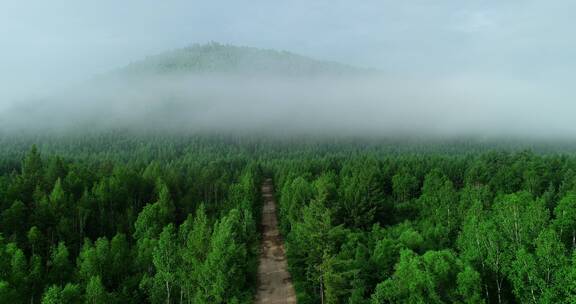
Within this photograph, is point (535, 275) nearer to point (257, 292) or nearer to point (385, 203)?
point (257, 292)

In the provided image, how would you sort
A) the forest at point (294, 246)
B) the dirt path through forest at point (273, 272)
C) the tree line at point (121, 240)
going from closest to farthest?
1. the forest at point (294, 246)
2. the tree line at point (121, 240)
3. the dirt path through forest at point (273, 272)

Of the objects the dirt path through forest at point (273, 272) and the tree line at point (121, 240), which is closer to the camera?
the tree line at point (121, 240)

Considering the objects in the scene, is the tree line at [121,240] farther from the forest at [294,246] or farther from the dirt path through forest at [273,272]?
the dirt path through forest at [273,272]

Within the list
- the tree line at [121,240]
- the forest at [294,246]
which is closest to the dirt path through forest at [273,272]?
the forest at [294,246]

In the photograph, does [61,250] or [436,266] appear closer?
[436,266]

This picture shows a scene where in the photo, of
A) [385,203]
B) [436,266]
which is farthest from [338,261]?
[385,203]

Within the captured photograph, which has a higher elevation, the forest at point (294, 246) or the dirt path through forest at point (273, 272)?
the forest at point (294, 246)

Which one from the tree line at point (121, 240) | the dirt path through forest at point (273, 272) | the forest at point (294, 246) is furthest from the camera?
the dirt path through forest at point (273, 272)

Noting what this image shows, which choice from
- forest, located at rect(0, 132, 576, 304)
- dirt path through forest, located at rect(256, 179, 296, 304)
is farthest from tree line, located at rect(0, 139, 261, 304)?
dirt path through forest, located at rect(256, 179, 296, 304)

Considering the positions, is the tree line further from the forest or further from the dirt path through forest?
the dirt path through forest
